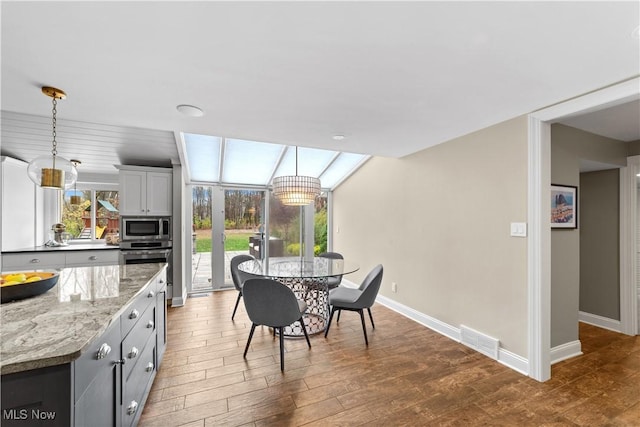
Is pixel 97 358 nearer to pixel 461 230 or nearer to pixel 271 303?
pixel 271 303

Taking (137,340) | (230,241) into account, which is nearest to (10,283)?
(137,340)

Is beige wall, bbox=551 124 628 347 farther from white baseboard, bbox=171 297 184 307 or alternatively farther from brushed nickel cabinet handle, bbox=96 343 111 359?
white baseboard, bbox=171 297 184 307

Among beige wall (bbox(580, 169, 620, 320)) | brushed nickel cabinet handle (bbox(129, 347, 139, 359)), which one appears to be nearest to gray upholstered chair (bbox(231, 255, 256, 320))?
brushed nickel cabinet handle (bbox(129, 347, 139, 359))

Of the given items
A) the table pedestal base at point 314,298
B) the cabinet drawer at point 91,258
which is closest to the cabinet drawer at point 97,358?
the table pedestal base at point 314,298

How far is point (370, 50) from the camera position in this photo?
4.65 feet

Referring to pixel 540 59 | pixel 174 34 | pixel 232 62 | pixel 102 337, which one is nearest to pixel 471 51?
pixel 540 59

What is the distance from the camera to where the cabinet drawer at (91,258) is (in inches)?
150

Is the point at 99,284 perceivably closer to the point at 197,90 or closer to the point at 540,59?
the point at 197,90

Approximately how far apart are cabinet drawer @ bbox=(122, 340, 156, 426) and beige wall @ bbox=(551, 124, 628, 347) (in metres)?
3.40

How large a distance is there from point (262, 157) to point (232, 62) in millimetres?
2848

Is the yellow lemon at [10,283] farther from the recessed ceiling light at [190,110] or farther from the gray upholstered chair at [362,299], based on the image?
the gray upholstered chair at [362,299]

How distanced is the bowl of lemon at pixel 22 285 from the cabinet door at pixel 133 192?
2.74 metres

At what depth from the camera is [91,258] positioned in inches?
153

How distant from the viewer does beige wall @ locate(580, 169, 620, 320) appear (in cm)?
312
